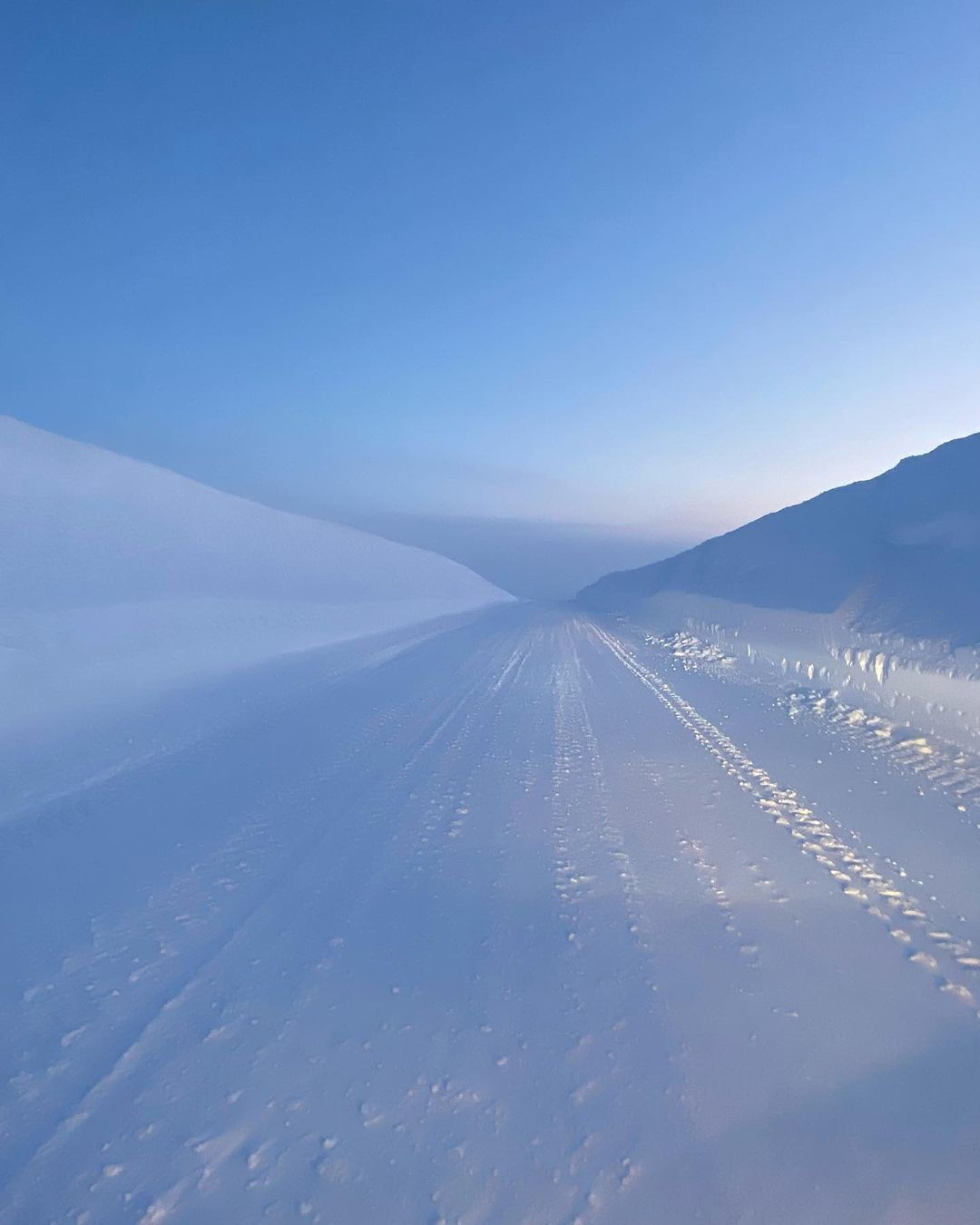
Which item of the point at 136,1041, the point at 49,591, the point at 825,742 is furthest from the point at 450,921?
the point at 49,591

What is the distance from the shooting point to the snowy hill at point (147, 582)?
34.0 ft

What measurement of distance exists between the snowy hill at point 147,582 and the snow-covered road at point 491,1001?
16.4 ft

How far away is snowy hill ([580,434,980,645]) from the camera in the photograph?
1367cm

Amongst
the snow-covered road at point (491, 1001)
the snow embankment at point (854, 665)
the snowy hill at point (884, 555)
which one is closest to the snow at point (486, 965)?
the snow-covered road at point (491, 1001)

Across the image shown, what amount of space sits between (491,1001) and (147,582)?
676 inches

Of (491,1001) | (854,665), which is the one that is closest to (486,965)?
(491,1001)

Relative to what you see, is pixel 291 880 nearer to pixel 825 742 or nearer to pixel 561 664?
pixel 825 742

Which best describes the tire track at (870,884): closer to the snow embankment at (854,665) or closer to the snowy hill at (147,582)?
the snow embankment at (854,665)

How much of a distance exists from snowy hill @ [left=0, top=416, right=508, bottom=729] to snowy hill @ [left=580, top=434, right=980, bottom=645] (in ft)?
37.0

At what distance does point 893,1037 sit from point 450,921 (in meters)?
1.98

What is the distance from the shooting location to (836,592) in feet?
58.4

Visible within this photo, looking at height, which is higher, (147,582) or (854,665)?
(147,582)

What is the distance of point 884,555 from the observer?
17.6m

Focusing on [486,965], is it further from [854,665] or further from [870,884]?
[854,665]
